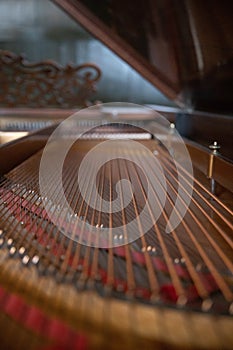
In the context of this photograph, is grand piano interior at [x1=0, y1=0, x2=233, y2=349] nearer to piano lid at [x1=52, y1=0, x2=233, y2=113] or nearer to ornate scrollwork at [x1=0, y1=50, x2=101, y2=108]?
piano lid at [x1=52, y1=0, x2=233, y2=113]

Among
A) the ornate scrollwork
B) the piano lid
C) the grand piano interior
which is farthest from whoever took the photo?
the ornate scrollwork

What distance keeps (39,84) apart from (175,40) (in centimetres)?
230

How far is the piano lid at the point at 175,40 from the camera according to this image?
1.77 metres

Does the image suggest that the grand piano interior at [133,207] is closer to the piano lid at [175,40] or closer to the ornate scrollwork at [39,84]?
the piano lid at [175,40]

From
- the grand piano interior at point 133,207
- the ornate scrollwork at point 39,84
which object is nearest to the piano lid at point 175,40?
the grand piano interior at point 133,207

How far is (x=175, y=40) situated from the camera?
2.24 metres

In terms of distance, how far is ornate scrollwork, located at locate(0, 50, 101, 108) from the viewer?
413 cm

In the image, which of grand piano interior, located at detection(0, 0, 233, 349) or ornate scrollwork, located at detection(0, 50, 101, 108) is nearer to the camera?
grand piano interior, located at detection(0, 0, 233, 349)

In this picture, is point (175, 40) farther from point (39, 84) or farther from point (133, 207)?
point (39, 84)

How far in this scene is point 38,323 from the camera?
0.61m

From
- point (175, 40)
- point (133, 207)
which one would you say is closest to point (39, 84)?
point (175, 40)

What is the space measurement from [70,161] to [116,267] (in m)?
1.22

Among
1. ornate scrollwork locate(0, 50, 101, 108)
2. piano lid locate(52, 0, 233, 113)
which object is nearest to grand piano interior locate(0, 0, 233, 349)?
piano lid locate(52, 0, 233, 113)

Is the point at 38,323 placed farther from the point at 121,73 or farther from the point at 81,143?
the point at 121,73
